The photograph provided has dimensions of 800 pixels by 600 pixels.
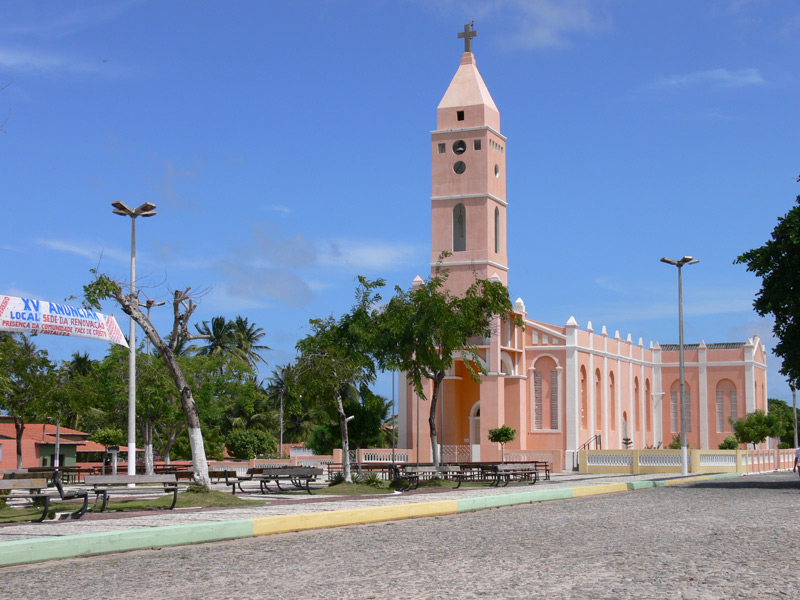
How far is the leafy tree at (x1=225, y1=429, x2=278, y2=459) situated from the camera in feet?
199

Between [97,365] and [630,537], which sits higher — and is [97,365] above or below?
above

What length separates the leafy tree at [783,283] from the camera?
88.6ft

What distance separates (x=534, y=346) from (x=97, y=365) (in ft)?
70.6

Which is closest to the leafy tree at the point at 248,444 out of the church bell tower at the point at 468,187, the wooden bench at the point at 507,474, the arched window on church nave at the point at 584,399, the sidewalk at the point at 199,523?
the church bell tower at the point at 468,187

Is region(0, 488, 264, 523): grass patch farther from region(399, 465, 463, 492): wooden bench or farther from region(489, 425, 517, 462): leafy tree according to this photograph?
region(489, 425, 517, 462): leafy tree

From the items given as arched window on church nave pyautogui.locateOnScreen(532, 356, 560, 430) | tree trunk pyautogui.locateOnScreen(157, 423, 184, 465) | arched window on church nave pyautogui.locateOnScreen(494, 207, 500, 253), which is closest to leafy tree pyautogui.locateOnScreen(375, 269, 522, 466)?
tree trunk pyautogui.locateOnScreen(157, 423, 184, 465)

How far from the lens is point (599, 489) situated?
24.8 m

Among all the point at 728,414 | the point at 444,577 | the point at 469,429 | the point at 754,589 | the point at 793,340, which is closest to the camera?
the point at 754,589

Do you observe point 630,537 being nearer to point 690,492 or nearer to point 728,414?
point 690,492

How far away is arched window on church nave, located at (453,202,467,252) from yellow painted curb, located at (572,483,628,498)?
77.7 ft

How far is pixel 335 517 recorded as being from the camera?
48.3 ft

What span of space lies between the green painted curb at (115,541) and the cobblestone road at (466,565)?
25cm

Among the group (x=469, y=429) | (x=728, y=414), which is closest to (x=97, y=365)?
(x=469, y=429)

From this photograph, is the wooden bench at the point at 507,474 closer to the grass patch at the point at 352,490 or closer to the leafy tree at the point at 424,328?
the leafy tree at the point at 424,328
